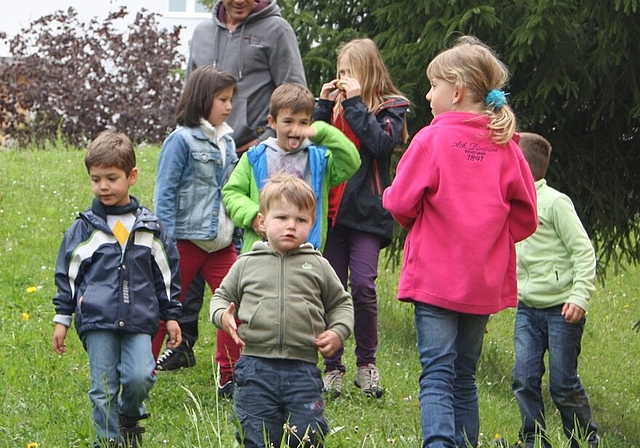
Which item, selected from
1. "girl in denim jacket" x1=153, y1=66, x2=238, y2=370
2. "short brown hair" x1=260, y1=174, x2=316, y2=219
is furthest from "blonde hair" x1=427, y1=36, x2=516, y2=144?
"girl in denim jacket" x1=153, y1=66, x2=238, y2=370

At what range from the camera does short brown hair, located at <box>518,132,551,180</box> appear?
5871mm

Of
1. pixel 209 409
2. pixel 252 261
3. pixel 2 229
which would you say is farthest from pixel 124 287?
pixel 2 229

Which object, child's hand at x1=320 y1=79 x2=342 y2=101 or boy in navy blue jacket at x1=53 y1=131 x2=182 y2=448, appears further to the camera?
child's hand at x1=320 y1=79 x2=342 y2=101

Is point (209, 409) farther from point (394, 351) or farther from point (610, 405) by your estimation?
point (610, 405)

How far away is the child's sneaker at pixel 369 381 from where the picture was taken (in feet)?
21.3

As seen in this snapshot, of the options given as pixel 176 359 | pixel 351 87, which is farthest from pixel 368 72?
pixel 176 359

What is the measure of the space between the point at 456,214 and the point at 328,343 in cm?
71

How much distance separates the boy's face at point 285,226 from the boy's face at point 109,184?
702 mm

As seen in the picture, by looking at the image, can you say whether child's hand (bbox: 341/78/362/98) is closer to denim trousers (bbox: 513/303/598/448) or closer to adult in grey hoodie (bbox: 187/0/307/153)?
adult in grey hoodie (bbox: 187/0/307/153)

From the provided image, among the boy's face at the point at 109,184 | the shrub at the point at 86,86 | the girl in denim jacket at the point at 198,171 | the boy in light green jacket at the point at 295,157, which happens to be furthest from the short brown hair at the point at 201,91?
the shrub at the point at 86,86

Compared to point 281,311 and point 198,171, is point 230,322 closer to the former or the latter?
point 281,311

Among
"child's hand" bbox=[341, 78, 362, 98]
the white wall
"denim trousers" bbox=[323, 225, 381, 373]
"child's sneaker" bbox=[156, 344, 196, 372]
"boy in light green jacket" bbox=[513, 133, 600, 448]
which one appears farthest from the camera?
the white wall

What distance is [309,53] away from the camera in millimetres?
8547

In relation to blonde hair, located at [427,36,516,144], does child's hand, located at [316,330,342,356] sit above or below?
below
